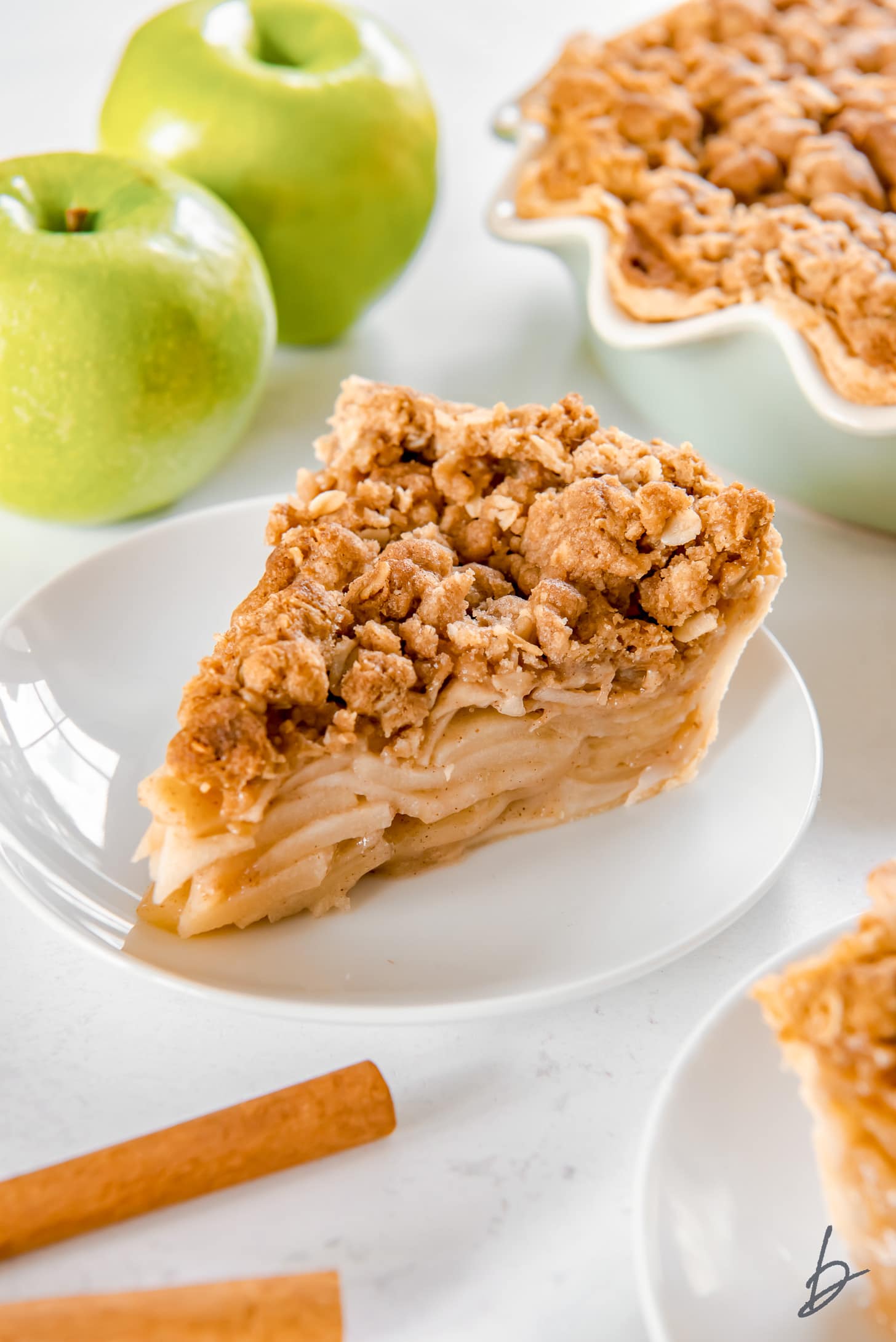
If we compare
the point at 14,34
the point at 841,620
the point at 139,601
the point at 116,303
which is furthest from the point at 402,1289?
the point at 14,34

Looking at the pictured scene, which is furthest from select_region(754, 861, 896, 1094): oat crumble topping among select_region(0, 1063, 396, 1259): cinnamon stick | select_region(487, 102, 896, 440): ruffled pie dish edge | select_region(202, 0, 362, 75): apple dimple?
select_region(202, 0, 362, 75): apple dimple

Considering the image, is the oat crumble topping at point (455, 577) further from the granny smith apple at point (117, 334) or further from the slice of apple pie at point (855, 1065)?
the slice of apple pie at point (855, 1065)

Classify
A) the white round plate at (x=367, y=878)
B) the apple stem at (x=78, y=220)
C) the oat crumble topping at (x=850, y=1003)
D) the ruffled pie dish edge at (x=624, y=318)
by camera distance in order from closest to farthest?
the oat crumble topping at (x=850, y=1003) → the white round plate at (x=367, y=878) → the ruffled pie dish edge at (x=624, y=318) → the apple stem at (x=78, y=220)

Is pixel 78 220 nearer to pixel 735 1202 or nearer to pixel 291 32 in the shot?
pixel 291 32

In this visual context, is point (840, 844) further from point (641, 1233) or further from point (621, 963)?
point (641, 1233)

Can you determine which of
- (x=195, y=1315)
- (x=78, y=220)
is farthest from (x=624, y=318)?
(x=195, y=1315)

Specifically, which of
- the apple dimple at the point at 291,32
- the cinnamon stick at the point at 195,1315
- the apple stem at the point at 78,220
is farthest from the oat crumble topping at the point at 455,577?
the apple dimple at the point at 291,32
